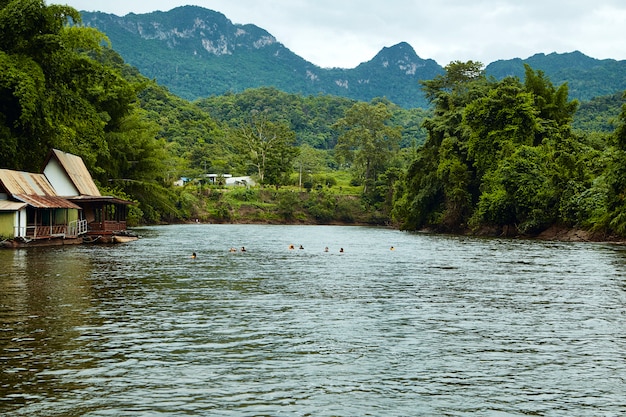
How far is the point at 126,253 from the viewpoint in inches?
1686

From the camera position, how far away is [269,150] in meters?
146

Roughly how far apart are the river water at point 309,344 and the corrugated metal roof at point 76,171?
89.2ft

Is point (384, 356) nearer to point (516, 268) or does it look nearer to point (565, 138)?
point (516, 268)

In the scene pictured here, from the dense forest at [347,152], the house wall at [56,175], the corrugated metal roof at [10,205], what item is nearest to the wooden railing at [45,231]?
the corrugated metal roof at [10,205]

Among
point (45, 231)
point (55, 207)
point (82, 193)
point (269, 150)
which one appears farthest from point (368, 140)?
point (55, 207)

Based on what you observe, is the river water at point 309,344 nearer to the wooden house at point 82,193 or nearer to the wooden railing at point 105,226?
the wooden house at point 82,193

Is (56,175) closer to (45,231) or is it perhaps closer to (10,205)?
(45,231)

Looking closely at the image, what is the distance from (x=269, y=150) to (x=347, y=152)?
673 inches

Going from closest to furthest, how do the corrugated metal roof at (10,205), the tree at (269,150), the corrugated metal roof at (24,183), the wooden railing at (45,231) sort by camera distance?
1. the corrugated metal roof at (10,205)
2. the corrugated metal roof at (24,183)
3. the wooden railing at (45,231)
4. the tree at (269,150)

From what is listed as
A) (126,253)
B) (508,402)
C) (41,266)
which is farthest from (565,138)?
(508,402)

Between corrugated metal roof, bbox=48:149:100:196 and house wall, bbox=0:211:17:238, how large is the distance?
11.0 metres

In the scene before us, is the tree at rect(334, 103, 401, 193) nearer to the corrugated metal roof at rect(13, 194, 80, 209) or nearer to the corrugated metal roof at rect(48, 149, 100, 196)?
the corrugated metal roof at rect(48, 149, 100, 196)

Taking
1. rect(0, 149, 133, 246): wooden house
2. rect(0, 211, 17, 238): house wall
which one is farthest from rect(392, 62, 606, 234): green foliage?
rect(0, 211, 17, 238): house wall

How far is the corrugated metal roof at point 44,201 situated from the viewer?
148 feet
